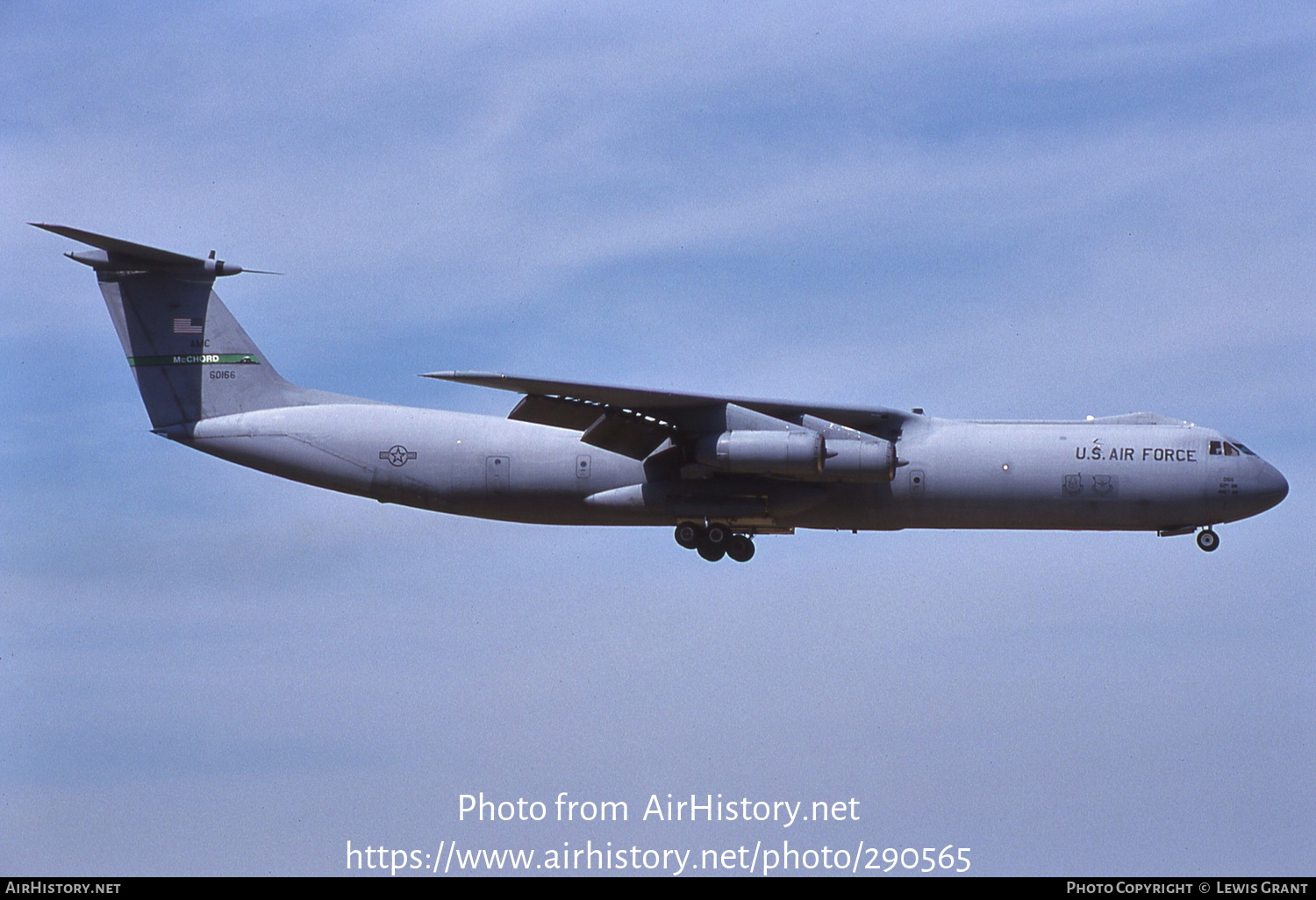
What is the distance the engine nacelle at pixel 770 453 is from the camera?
2153cm

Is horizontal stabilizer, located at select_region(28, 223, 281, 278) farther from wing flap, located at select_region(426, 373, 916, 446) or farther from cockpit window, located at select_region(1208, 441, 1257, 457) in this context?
cockpit window, located at select_region(1208, 441, 1257, 457)

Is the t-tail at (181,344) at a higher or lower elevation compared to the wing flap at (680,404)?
higher

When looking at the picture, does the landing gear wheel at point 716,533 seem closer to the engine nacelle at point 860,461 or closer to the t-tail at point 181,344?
the engine nacelle at point 860,461

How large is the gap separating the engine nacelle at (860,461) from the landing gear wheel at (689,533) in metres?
2.53

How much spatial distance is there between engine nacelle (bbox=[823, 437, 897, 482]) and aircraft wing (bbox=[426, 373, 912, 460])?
89cm

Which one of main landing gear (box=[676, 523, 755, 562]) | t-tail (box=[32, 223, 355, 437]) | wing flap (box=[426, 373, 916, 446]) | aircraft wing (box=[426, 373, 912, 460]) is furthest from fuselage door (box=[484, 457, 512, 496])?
t-tail (box=[32, 223, 355, 437])

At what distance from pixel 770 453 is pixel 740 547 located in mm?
2744

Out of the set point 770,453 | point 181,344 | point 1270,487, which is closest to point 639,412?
point 770,453

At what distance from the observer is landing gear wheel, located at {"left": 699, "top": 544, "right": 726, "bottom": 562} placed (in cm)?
2366

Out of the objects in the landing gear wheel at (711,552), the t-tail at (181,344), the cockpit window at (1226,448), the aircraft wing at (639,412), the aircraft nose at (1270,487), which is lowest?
the landing gear wheel at (711,552)

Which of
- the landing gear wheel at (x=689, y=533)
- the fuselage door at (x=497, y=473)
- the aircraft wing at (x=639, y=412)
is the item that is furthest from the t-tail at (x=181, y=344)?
the landing gear wheel at (x=689, y=533)

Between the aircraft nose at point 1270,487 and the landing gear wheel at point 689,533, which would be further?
the landing gear wheel at point 689,533
